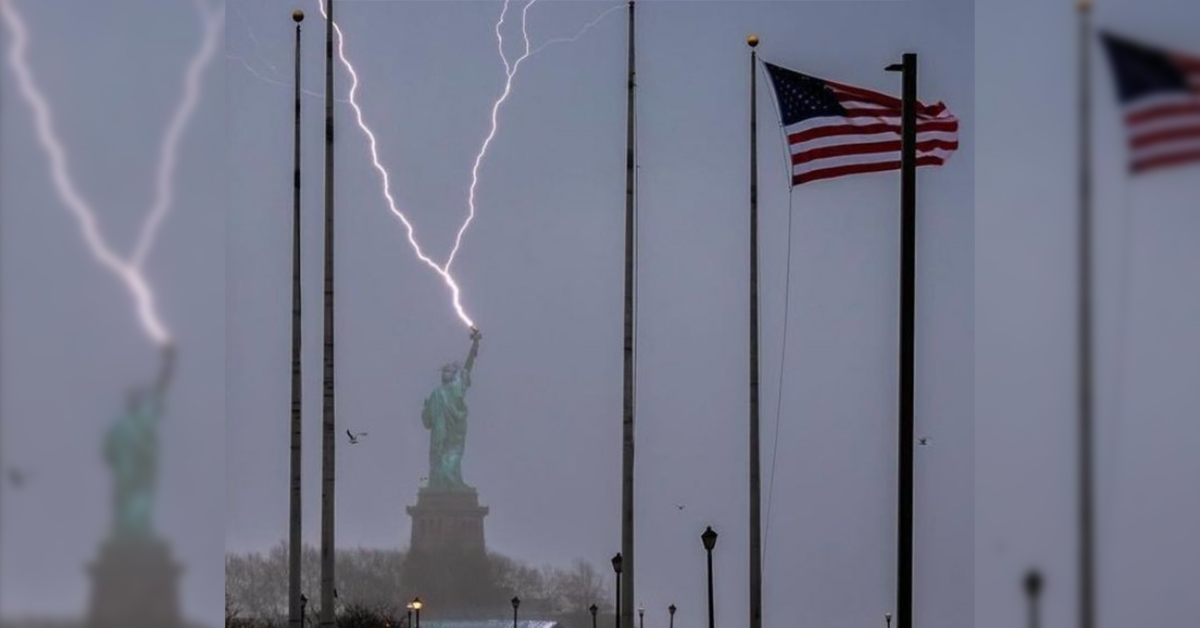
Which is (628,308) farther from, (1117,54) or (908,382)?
(1117,54)

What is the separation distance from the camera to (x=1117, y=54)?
1855 centimetres

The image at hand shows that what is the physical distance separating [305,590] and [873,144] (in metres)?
57.5

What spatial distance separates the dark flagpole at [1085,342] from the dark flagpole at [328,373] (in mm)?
28571

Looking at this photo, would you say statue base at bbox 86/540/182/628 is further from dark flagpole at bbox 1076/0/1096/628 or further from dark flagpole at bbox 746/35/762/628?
dark flagpole at bbox 746/35/762/628

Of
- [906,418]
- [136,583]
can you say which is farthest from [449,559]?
[136,583]

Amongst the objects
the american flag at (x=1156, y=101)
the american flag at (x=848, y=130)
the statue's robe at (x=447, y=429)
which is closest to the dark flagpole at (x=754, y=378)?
the american flag at (x=848, y=130)

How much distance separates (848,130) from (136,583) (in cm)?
2541

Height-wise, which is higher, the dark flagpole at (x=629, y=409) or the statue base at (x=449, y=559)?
the dark flagpole at (x=629, y=409)

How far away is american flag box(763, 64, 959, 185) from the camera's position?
4041cm

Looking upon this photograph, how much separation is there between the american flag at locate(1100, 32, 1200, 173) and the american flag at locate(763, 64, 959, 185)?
21.5 meters

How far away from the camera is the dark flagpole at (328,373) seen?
47.3 meters

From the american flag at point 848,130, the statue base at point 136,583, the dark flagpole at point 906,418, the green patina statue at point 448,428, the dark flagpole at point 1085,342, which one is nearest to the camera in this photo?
the statue base at point 136,583

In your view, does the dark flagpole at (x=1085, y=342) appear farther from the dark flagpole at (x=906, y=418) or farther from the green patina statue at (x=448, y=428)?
the green patina statue at (x=448, y=428)

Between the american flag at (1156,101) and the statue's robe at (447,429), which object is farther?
the statue's robe at (447,429)
